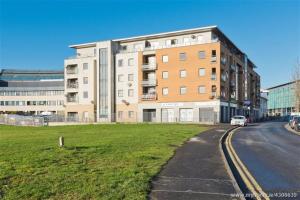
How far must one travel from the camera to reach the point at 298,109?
5650 centimetres

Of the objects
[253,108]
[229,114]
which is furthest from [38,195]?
[253,108]

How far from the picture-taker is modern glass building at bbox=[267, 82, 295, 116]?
128 meters

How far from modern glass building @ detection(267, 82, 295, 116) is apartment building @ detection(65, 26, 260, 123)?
68538 mm

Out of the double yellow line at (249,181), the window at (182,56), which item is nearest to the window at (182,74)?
the window at (182,56)

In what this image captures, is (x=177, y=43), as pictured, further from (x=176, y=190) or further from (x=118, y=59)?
(x=176, y=190)

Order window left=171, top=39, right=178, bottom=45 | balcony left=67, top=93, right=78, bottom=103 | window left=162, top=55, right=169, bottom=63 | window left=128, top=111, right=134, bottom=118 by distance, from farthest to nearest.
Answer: balcony left=67, top=93, right=78, bottom=103
window left=128, top=111, right=134, bottom=118
window left=171, top=39, right=178, bottom=45
window left=162, top=55, right=169, bottom=63

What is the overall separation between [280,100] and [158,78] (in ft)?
323

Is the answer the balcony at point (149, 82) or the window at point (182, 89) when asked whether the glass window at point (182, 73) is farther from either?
the balcony at point (149, 82)

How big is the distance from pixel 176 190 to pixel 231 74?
60999 millimetres

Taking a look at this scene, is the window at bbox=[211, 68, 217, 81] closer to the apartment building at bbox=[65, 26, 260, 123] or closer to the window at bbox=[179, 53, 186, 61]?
the apartment building at bbox=[65, 26, 260, 123]

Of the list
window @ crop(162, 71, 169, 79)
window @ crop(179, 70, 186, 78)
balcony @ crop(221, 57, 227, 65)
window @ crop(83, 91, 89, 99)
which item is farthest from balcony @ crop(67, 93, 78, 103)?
balcony @ crop(221, 57, 227, 65)

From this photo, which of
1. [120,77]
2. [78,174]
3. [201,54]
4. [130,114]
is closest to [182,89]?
[201,54]

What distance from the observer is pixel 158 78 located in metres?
59.5

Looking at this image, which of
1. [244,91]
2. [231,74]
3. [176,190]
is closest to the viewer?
[176,190]
